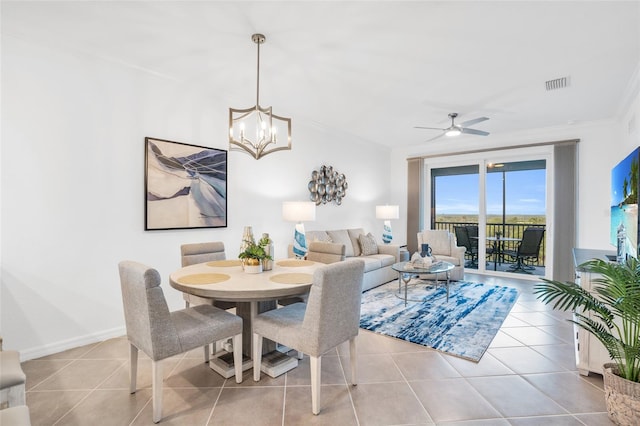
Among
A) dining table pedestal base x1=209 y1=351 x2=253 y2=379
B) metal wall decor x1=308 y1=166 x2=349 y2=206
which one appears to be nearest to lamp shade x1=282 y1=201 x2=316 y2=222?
metal wall decor x1=308 y1=166 x2=349 y2=206

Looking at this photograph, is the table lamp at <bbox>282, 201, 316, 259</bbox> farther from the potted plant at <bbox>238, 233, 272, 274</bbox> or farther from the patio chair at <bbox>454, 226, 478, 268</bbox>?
the patio chair at <bbox>454, 226, 478, 268</bbox>

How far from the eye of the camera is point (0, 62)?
241 centimetres

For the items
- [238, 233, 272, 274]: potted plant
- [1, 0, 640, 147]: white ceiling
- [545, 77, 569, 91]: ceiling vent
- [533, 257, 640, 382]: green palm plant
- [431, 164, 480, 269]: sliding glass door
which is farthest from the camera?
[431, 164, 480, 269]: sliding glass door

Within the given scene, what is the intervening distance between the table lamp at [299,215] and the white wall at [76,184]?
3.10 feet

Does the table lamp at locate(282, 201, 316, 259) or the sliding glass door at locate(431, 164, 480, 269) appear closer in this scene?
Result: the table lamp at locate(282, 201, 316, 259)

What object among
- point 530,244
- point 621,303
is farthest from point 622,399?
point 530,244

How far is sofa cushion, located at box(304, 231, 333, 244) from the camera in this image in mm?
4704

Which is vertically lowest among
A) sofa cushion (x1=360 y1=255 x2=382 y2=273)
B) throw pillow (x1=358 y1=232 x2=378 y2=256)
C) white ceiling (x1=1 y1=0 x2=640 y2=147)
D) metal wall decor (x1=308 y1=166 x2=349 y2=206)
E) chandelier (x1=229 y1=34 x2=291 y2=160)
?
sofa cushion (x1=360 y1=255 x2=382 y2=273)

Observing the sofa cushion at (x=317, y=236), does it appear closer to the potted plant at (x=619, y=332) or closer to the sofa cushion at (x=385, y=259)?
the sofa cushion at (x=385, y=259)

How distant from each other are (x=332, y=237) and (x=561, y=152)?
396 cm

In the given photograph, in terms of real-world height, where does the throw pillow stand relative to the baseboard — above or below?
above

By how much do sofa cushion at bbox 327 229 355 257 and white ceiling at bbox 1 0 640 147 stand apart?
81.2 inches

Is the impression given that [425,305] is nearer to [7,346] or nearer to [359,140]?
[359,140]

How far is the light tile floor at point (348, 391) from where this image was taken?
1.86 metres
